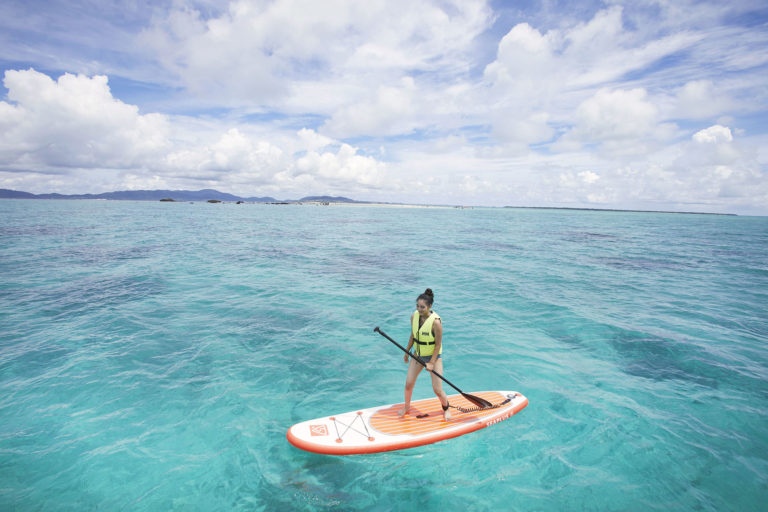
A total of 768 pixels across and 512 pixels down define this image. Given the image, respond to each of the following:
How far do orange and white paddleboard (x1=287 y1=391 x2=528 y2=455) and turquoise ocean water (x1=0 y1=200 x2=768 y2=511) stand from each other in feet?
0.88

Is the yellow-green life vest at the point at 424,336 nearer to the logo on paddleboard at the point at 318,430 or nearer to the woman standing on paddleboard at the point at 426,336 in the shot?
the woman standing on paddleboard at the point at 426,336

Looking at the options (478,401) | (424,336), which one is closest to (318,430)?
(424,336)

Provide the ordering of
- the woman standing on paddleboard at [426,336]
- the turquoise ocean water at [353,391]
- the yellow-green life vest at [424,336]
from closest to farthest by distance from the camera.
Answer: the turquoise ocean water at [353,391]
the woman standing on paddleboard at [426,336]
the yellow-green life vest at [424,336]

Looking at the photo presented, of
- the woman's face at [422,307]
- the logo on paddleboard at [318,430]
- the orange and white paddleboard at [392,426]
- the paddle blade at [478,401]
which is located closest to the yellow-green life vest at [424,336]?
the woman's face at [422,307]

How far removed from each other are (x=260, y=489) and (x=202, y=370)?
5.56 metres

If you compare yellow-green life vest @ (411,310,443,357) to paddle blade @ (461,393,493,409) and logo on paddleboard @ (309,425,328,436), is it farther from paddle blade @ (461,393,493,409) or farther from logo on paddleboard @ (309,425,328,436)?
logo on paddleboard @ (309,425,328,436)

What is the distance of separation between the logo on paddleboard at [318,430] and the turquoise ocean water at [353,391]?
0.46m

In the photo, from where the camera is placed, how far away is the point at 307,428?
7.79 meters

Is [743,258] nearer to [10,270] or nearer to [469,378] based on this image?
[469,378]

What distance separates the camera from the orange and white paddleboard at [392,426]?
744cm

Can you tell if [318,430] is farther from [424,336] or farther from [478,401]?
[478,401]

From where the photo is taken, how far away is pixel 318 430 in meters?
7.75

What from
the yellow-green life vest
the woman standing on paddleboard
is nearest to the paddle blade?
the woman standing on paddleboard

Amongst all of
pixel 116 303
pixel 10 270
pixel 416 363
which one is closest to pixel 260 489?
pixel 416 363
